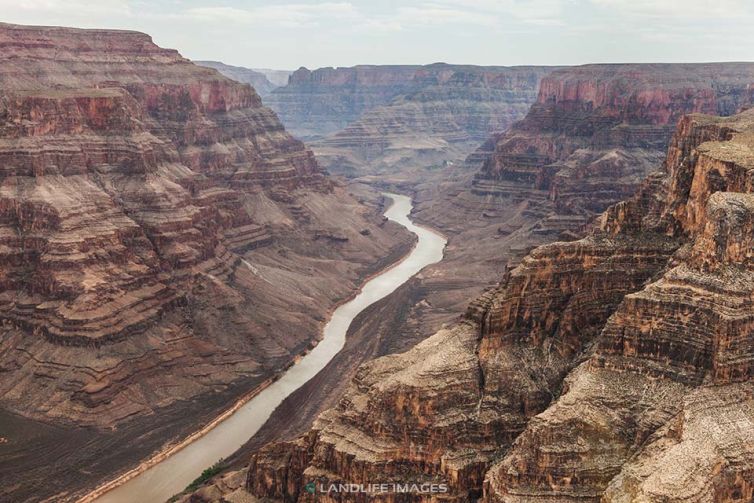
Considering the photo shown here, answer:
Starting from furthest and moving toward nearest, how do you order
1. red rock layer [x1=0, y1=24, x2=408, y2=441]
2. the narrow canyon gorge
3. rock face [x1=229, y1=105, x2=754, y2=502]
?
red rock layer [x1=0, y1=24, x2=408, y2=441] → the narrow canyon gorge → rock face [x1=229, y1=105, x2=754, y2=502]

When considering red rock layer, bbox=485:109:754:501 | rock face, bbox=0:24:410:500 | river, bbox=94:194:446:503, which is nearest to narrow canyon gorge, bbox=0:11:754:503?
red rock layer, bbox=485:109:754:501

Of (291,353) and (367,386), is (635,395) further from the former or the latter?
(291,353)

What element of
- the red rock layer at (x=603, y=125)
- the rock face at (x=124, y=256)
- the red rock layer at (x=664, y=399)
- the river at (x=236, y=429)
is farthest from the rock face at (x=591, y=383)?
the red rock layer at (x=603, y=125)

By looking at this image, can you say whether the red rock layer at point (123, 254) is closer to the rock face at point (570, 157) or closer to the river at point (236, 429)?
the river at point (236, 429)

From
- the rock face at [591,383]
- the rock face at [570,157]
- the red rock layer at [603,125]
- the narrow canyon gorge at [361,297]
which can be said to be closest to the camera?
the rock face at [591,383]

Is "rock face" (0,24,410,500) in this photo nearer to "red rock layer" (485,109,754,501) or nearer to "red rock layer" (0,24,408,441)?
"red rock layer" (0,24,408,441)

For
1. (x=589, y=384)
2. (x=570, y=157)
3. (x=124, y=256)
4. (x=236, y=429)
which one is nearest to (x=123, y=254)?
(x=124, y=256)
